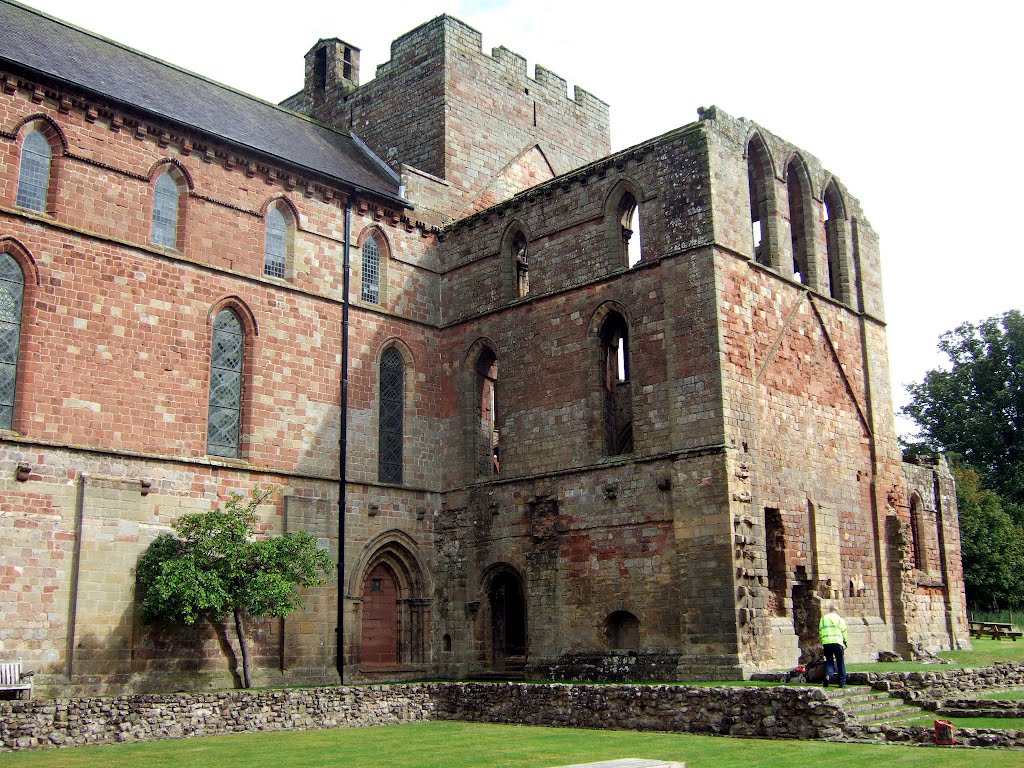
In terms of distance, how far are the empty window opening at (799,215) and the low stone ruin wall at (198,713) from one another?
13.5 m


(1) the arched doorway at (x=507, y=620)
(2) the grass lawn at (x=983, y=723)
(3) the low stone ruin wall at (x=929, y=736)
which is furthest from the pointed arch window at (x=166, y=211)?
(2) the grass lawn at (x=983, y=723)

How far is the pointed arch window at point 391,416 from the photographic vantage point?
26.2 meters

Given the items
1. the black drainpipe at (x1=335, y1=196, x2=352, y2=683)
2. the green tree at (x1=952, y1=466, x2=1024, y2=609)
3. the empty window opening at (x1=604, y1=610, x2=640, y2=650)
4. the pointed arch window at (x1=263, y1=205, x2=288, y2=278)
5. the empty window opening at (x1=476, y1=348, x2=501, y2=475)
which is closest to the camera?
the empty window opening at (x1=604, y1=610, x2=640, y2=650)

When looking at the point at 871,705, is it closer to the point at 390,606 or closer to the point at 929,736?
the point at 929,736

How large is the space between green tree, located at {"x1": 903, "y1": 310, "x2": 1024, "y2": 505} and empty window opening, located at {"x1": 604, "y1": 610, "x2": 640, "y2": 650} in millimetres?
34455

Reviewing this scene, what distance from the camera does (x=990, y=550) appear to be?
142ft

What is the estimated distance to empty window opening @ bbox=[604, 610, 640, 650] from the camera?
73.6 ft

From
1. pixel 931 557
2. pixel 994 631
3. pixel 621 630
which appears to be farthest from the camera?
pixel 994 631

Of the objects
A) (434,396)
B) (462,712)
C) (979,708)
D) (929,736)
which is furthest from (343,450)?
→ (929,736)

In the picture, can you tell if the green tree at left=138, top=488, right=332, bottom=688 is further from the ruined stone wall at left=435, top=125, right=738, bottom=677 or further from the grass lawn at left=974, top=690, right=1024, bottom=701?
the grass lawn at left=974, top=690, right=1024, bottom=701

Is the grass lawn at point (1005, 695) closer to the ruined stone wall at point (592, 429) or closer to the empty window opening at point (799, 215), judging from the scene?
the ruined stone wall at point (592, 429)

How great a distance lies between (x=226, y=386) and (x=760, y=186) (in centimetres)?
1313

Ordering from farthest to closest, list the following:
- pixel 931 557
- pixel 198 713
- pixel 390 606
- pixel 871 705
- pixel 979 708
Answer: pixel 931 557
pixel 390 606
pixel 198 713
pixel 871 705
pixel 979 708

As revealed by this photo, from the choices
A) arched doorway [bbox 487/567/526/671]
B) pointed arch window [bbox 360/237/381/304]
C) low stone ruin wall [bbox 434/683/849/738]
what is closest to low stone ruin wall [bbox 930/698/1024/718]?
low stone ruin wall [bbox 434/683/849/738]
